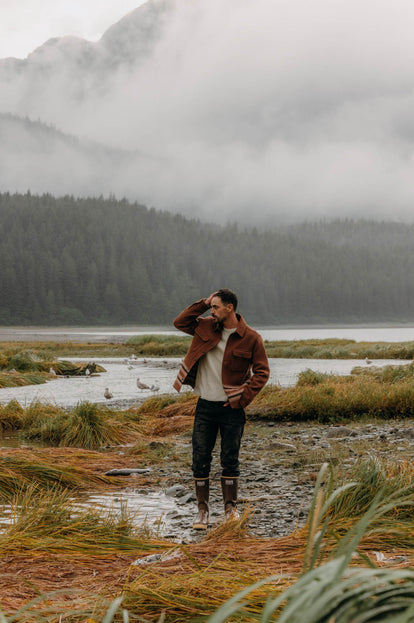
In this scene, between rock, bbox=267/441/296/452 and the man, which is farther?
rock, bbox=267/441/296/452

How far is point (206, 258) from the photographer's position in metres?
195

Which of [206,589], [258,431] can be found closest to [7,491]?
[206,589]

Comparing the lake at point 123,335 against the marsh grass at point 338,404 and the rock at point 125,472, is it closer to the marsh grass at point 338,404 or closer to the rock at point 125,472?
the marsh grass at point 338,404

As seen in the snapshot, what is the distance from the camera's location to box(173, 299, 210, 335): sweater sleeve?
565 centimetres

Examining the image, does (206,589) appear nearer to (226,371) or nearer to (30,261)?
(226,371)

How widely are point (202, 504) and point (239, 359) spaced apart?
1.35m

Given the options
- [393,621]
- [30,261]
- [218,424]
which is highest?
[30,261]

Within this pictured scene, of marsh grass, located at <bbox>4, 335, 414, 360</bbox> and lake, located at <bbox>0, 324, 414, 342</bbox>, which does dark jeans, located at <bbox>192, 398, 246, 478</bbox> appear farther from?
lake, located at <bbox>0, 324, 414, 342</bbox>

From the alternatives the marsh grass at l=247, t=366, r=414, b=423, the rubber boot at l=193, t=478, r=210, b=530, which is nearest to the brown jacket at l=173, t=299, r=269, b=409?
the rubber boot at l=193, t=478, r=210, b=530

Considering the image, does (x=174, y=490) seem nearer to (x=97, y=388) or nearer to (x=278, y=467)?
(x=278, y=467)

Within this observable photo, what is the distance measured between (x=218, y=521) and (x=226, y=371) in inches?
54.0

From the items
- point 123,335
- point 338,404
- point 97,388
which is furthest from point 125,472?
point 123,335

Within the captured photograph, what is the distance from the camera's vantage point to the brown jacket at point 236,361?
530 cm

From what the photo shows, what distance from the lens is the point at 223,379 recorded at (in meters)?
5.34
